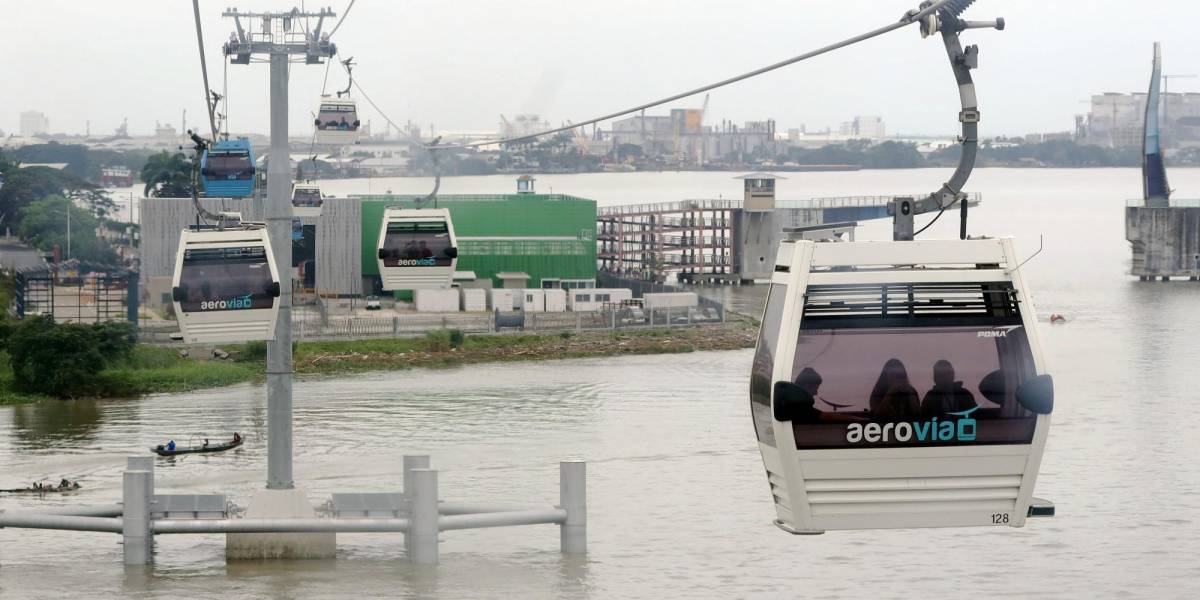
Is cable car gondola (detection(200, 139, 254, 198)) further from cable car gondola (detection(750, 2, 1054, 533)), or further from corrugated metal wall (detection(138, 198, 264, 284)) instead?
cable car gondola (detection(750, 2, 1054, 533))

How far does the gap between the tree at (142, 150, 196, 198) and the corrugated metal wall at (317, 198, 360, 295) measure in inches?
609

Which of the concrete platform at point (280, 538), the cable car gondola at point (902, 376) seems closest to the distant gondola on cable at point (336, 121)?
the concrete platform at point (280, 538)

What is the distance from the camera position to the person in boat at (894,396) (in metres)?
10.7

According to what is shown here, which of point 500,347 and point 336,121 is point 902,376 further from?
point 500,347

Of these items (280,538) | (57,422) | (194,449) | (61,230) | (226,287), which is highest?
(226,287)

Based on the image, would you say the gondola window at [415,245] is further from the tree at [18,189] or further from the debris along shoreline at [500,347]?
the tree at [18,189]

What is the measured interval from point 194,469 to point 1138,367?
24.5 meters

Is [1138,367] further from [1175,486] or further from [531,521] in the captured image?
[531,521]

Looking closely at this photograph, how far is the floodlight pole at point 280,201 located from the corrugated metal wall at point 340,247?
39.7 metres

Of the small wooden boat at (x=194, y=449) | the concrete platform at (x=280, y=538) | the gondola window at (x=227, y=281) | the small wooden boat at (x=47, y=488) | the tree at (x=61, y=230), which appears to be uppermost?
the gondola window at (x=227, y=281)

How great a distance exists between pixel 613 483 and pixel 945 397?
627 inches

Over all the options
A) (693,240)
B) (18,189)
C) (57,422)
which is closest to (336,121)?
(57,422)

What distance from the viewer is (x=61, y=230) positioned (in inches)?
3103

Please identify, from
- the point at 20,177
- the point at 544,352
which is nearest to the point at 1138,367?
the point at 544,352
